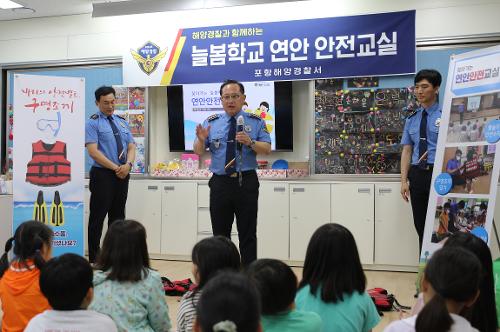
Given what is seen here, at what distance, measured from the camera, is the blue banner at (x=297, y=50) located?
5.04 meters

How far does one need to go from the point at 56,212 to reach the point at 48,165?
0.40 m

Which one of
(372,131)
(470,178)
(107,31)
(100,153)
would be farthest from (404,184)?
(107,31)

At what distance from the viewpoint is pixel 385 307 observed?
358 cm

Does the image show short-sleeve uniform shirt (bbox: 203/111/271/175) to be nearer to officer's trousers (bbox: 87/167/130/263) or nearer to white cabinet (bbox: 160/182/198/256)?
officer's trousers (bbox: 87/167/130/263)

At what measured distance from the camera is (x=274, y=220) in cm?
529

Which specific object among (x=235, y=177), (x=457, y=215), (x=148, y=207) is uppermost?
(x=235, y=177)

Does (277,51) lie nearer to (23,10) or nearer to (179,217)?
(179,217)

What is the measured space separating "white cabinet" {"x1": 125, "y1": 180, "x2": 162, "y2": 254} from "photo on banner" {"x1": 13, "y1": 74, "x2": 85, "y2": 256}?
1146 millimetres

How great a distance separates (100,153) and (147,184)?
1.12 m

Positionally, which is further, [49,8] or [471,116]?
[49,8]

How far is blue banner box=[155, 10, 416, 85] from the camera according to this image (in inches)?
198

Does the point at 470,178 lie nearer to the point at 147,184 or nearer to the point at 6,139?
the point at 147,184

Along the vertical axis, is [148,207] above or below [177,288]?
above

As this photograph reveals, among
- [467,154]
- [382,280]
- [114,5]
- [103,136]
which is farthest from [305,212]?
[114,5]
